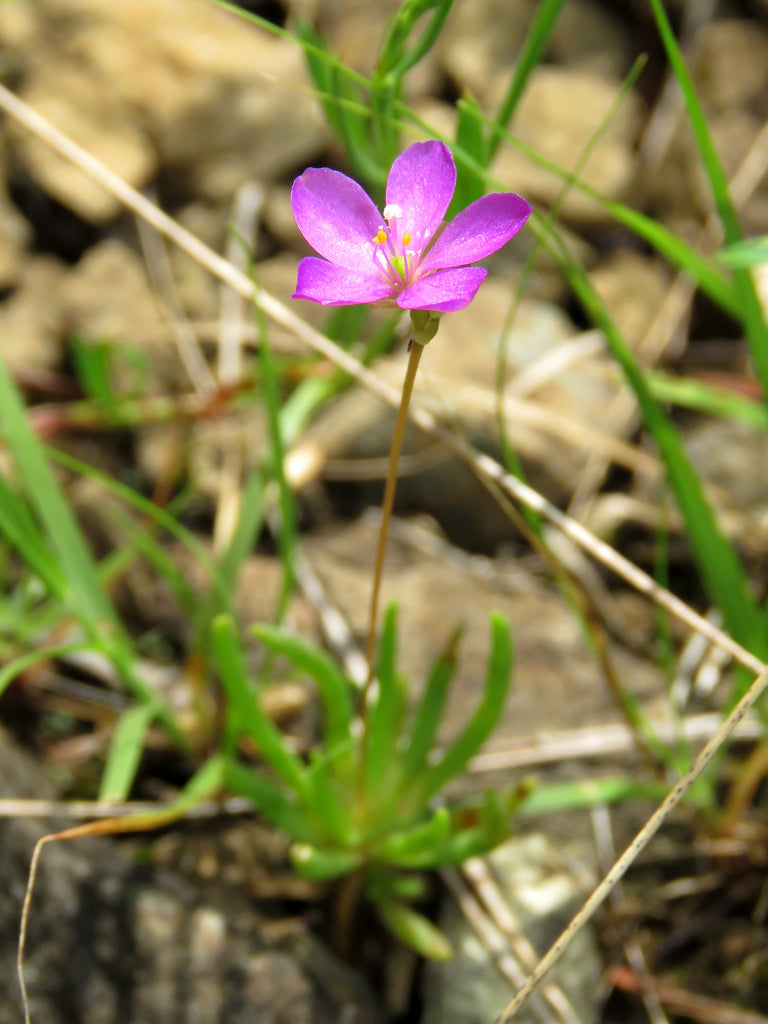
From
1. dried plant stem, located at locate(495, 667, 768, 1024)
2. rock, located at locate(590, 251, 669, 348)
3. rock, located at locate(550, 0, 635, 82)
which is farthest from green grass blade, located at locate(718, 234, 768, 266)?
rock, located at locate(550, 0, 635, 82)

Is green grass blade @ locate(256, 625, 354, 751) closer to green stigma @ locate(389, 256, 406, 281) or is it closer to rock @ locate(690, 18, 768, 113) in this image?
green stigma @ locate(389, 256, 406, 281)

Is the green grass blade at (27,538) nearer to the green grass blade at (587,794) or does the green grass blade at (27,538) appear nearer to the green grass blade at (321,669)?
the green grass blade at (321,669)

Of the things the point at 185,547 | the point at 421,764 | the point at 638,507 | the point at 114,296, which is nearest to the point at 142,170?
the point at 114,296

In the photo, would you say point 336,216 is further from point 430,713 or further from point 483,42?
point 483,42

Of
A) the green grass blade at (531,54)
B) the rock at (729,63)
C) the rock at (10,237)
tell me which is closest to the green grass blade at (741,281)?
the green grass blade at (531,54)

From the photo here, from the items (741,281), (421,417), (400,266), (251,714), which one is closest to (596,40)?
(741,281)
